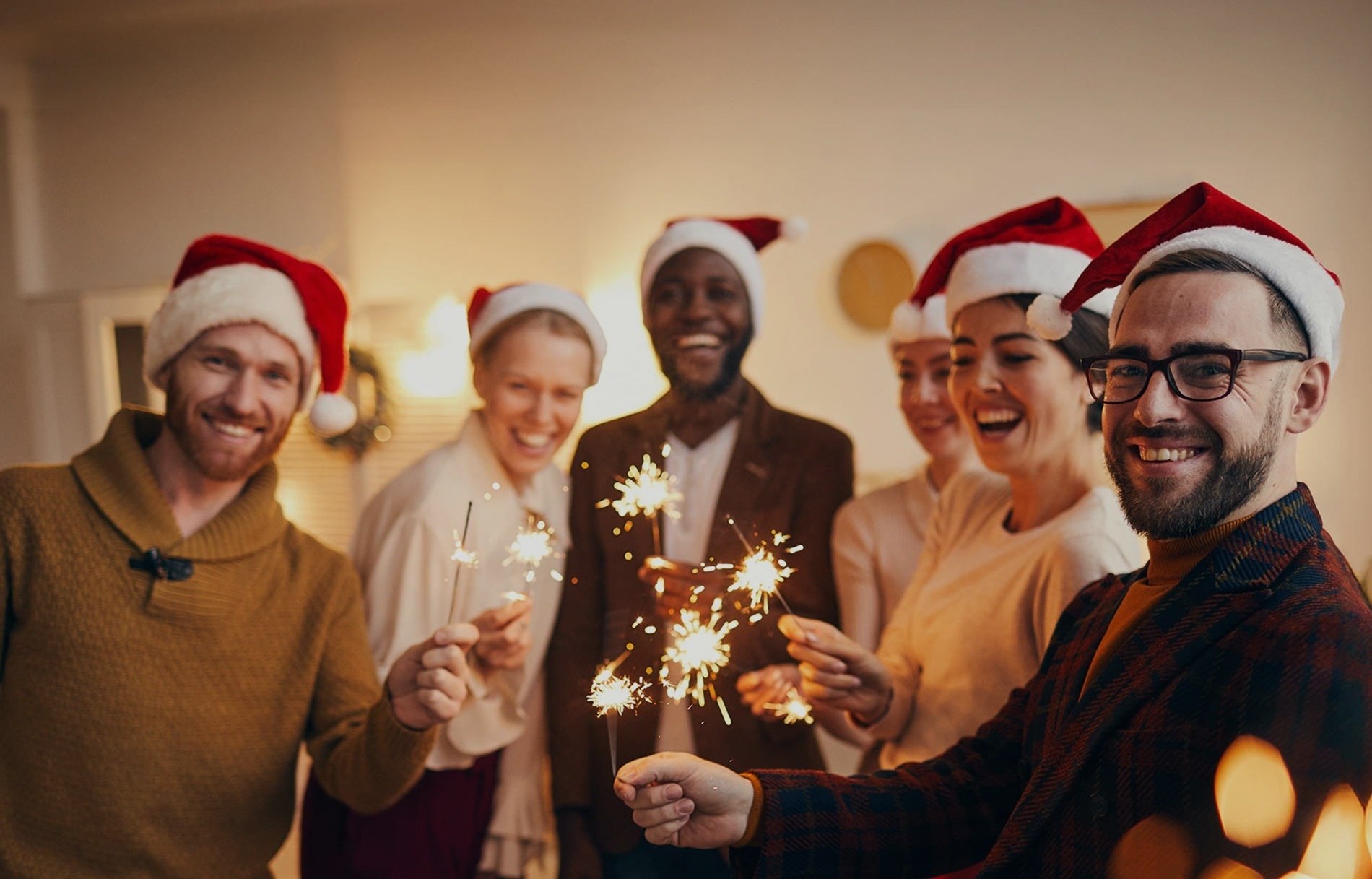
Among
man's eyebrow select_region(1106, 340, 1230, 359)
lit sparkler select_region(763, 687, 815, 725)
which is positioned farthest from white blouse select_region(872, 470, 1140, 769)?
man's eyebrow select_region(1106, 340, 1230, 359)

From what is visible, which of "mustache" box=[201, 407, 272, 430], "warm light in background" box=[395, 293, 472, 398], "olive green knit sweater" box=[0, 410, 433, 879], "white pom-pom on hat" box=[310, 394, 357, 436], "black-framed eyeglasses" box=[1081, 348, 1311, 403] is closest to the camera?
"black-framed eyeglasses" box=[1081, 348, 1311, 403]

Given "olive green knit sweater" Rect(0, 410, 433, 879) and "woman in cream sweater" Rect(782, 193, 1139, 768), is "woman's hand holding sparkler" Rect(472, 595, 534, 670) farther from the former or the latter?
"woman in cream sweater" Rect(782, 193, 1139, 768)

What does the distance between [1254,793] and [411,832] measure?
1.70 metres

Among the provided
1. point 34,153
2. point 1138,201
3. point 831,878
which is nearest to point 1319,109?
point 1138,201

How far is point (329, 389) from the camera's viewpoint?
7.00ft

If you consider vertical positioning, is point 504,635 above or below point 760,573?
below

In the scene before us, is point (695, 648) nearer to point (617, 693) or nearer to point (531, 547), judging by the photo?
point (617, 693)

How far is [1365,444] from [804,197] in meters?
2.07

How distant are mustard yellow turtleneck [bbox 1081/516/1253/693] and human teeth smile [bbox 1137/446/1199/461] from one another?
0.32 ft

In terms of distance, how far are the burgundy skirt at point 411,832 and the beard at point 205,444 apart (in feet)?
2.51

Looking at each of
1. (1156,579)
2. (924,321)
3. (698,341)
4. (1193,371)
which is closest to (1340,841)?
(1156,579)

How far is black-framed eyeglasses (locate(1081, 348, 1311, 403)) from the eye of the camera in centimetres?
116

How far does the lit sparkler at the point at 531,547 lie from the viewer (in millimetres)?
2125

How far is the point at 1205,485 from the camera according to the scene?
1.18 meters
